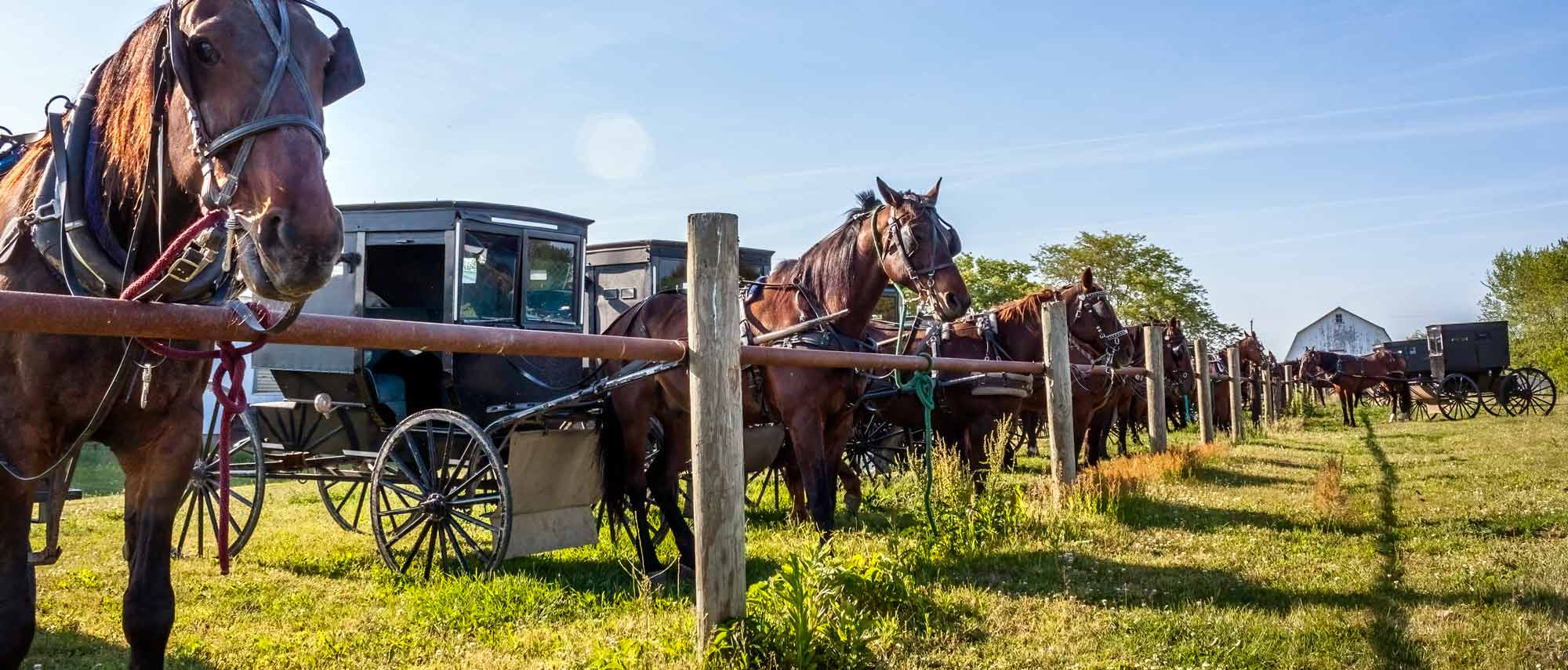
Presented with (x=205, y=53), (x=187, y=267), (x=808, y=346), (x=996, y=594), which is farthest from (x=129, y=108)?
(x=808, y=346)

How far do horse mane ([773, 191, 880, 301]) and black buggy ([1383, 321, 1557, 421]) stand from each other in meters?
22.1

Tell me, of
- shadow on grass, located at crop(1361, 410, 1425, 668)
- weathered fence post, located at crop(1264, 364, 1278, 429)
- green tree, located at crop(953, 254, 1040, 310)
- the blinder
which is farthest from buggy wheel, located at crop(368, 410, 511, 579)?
green tree, located at crop(953, 254, 1040, 310)

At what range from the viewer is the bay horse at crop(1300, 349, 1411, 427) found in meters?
23.6

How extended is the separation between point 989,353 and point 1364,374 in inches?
763

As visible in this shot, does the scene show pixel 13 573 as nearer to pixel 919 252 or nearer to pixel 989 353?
pixel 919 252

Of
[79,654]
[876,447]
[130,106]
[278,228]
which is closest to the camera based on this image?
[278,228]

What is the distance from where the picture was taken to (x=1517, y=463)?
948 cm

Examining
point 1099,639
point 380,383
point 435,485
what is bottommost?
point 1099,639

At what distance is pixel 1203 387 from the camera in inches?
507

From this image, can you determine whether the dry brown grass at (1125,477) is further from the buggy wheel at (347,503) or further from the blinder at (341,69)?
the blinder at (341,69)

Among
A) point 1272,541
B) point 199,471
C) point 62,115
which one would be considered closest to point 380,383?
point 199,471

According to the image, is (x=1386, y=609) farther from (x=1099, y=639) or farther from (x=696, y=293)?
(x=696, y=293)

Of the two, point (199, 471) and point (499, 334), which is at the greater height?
point (499, 334)

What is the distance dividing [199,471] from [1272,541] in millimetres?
6536
